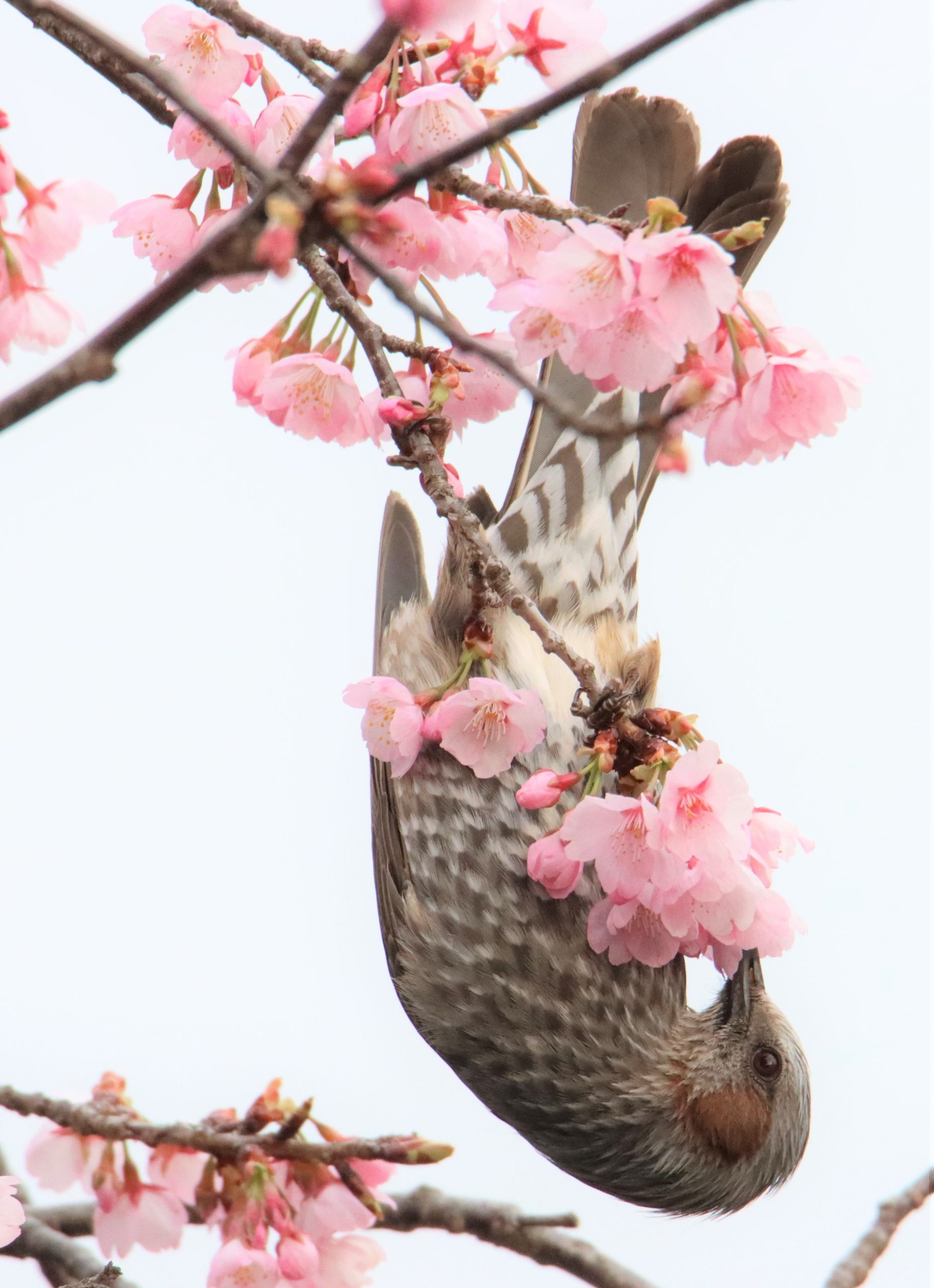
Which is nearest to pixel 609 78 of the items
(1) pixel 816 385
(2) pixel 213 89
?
(1) pixel 816 385

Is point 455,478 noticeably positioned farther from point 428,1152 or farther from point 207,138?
point 428,1152

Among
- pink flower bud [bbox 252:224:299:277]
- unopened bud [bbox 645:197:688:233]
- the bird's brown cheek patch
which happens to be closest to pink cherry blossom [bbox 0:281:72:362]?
unopened bud [bbox 645:197:688:233]

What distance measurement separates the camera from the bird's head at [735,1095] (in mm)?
2850

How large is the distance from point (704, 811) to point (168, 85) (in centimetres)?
100

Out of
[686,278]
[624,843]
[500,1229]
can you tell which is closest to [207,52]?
[686,278]

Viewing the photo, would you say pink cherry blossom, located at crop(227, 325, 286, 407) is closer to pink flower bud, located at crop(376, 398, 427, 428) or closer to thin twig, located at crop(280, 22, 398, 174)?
pink flower bud, located at crop(376, 398, 427, 428)

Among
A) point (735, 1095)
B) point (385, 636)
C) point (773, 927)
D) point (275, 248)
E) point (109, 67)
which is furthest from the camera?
point (385, 636)

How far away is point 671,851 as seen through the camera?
1594mm

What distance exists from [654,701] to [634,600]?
44 centimetres

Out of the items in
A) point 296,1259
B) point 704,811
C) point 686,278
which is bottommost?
point 296,1259

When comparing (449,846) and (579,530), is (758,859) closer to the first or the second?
(449,846)

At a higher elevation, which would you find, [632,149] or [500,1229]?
[632,149]

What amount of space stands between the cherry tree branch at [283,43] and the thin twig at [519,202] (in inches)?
7.3

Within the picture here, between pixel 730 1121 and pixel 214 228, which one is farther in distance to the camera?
pixel 730 1121
